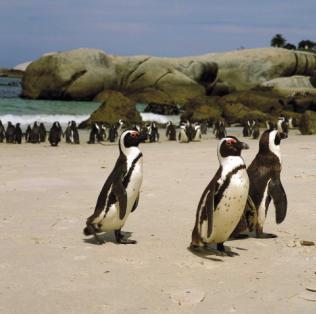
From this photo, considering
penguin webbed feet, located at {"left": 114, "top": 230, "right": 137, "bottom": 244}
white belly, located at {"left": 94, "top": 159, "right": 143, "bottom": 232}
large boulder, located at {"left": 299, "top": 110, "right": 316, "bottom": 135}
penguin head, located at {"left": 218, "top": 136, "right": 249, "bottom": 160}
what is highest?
large boulder, located at {"left": 299, "top": 110, "right": 316, "bottom": 135}

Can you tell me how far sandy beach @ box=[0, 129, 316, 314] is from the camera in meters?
3.75

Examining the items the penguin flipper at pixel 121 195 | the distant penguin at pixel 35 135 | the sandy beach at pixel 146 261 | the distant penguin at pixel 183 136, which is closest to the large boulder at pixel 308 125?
the distant penguin at pixel 183 136

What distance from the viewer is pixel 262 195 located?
5523 millimetres

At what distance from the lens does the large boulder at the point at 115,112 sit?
24.5 metres

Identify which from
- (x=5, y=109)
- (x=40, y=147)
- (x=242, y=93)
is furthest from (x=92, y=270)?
(x=242, y=93)

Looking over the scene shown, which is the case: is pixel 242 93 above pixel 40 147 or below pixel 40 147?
above

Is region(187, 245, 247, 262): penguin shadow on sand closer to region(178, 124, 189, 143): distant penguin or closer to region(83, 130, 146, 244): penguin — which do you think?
region(83, 130, 146, 244): penguin

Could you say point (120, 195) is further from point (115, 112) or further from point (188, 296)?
point (115, 112)

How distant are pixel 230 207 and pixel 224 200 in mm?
83

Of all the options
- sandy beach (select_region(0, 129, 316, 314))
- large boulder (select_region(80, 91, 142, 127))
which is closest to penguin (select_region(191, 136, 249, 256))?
sandy beach (select_region(0, 129, 316, 314))

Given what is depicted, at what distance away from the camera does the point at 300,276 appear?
14.1ft

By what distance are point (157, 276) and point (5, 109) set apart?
102 feet

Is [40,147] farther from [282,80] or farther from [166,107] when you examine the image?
[282,80]

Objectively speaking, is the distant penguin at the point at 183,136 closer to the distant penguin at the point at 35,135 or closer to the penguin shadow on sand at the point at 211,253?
the distant penguin at the point at 35,135
